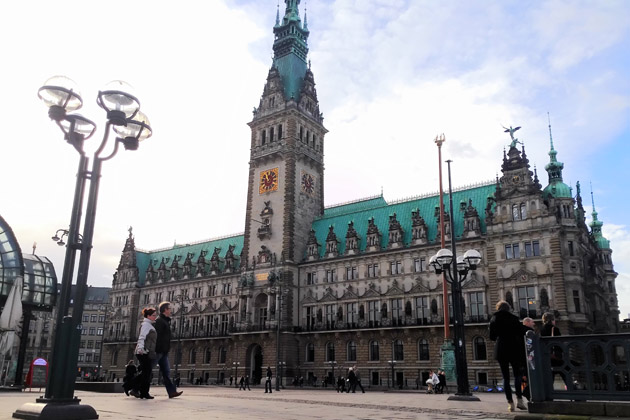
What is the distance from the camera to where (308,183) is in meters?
73.1

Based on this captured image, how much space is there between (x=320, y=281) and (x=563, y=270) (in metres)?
28.4

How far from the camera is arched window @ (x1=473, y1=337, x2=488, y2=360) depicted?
169ft

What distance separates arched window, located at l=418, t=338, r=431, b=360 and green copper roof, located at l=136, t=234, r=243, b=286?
32.6m

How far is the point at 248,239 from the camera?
7238 cm

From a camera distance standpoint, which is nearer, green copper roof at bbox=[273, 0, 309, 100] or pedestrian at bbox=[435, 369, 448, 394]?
pedestrian at bbox=[435, 369, 448, 394]

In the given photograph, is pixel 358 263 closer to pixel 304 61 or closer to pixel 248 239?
pixel 248 239

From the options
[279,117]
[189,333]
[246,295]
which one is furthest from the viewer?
[189,333]

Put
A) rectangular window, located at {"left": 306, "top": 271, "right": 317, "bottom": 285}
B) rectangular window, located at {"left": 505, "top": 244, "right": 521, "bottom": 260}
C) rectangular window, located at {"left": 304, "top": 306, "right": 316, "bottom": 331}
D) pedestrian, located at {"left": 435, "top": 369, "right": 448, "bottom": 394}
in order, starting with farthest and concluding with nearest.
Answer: rectangular window, located at {"left": 306, "top": 271, "right": 317, "bottom": 285} → rectangular window, located at {"left": 304, "top": 306, "right": 316, "bottom": 331} → rectangular window, located at {"left": 505, "top": 244, "right": 521, "bottom": 260} → pedestrian, located at {"left": 435, "top": 369, "right": 448, "bottom": 394}

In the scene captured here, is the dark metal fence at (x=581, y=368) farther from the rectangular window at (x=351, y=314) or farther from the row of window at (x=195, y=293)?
the row of window at (x=195, y=293)

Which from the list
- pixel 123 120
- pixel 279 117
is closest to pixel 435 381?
pixel 123 120

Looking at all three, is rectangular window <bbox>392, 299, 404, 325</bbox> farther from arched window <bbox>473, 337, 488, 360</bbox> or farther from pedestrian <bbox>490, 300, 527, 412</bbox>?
pedestrian <bbox>490, 300, 527, 412</bbox>

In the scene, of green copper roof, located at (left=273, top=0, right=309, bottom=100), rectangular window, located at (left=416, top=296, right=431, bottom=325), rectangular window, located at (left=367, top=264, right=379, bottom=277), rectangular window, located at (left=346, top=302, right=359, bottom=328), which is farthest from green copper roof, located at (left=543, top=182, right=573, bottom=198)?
green copper roof, located at (left=273, top=0, right=309, bottom=100)

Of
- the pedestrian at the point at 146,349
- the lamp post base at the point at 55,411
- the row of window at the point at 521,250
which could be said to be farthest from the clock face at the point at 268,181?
the lamp post base at the point at 55,411

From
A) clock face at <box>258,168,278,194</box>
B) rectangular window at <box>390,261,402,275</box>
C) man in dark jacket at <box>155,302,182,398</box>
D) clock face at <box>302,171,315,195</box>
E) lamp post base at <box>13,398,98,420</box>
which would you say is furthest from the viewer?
clock face at <box>302,171,315,195</box>
